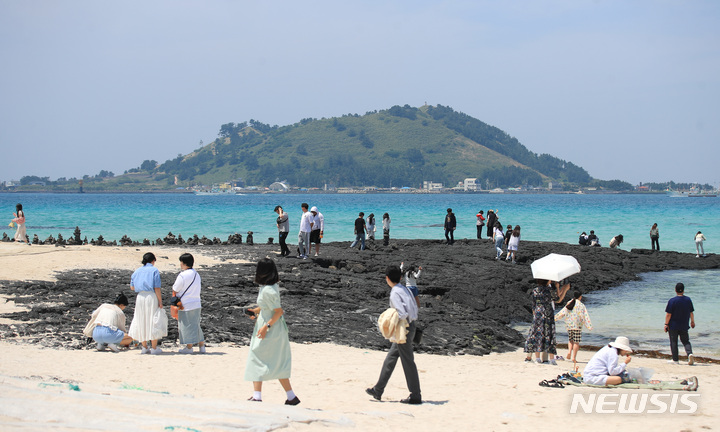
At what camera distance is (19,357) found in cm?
930

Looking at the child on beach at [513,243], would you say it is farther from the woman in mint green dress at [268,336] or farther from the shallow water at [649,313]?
the woman in mint green dress at [268,336]

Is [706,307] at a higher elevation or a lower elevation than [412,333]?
lower

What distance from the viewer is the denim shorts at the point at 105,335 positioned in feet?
34.6

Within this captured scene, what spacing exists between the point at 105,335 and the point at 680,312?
34.1 ft

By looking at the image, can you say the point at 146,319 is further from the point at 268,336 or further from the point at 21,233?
the point at 21,233

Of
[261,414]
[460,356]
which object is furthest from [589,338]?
[261,414]

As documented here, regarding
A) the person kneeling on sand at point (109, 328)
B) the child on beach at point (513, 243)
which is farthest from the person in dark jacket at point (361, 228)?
the person kneeling on sand at point (109, 328)

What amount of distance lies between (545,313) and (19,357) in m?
8.60

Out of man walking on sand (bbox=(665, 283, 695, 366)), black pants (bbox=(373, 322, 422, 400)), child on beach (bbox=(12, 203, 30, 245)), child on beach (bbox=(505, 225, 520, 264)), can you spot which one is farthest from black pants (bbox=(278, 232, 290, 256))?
black pants (bbox=(373, 322, 422, 400))

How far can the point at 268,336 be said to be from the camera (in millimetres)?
7250

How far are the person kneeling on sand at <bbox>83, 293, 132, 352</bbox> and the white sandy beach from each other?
0.26 m

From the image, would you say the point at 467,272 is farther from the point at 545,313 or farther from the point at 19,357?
the point at 19,357

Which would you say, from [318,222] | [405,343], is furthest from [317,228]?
[405,343]

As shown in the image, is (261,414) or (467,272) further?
(467,272)
